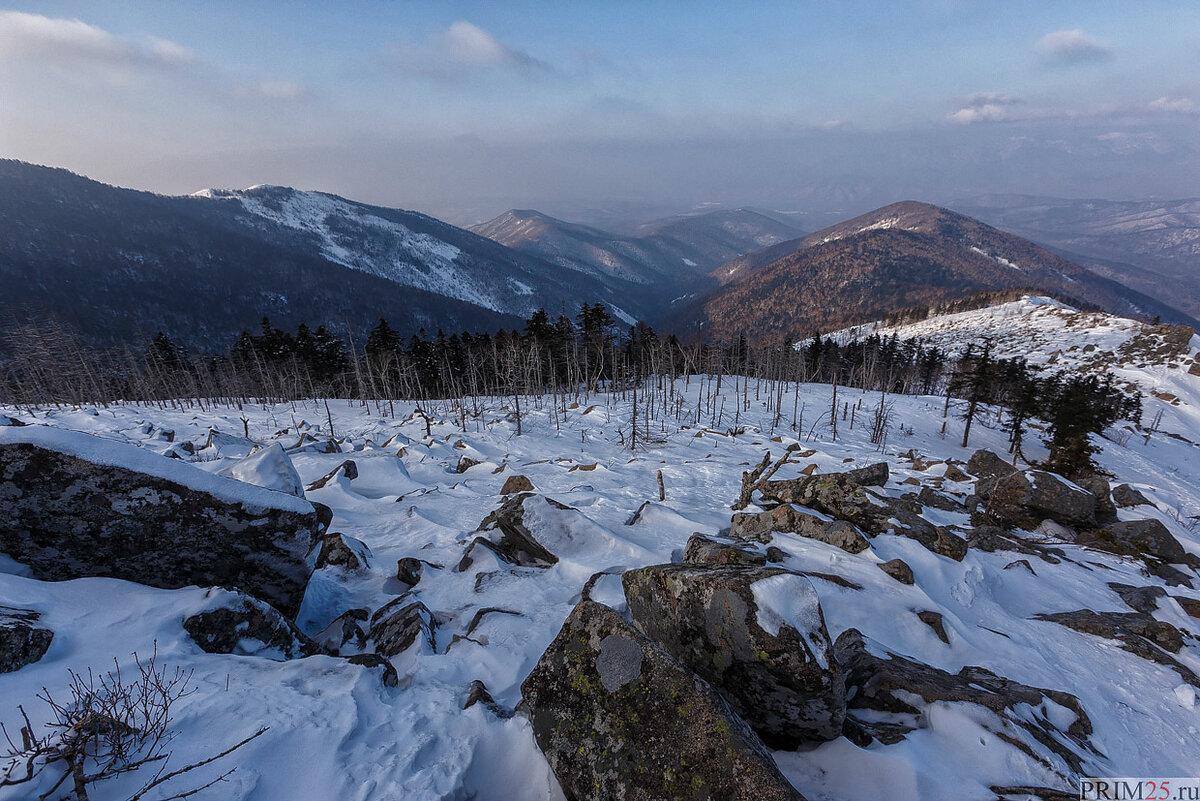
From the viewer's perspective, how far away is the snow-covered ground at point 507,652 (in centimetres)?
423

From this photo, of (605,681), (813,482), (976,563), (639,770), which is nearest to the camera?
(639,770)

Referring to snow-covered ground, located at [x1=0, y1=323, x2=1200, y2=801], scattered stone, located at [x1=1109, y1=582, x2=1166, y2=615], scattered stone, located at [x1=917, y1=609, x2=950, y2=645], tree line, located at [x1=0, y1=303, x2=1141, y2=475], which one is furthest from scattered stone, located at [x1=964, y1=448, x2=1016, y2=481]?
scattered stone, located at [x1=917, y1=609, x2=950, y2=645]

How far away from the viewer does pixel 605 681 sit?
169 inches

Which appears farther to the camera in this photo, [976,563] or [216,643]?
[976,563]

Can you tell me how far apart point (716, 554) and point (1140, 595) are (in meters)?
10.9

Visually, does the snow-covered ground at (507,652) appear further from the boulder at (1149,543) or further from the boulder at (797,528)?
the boulder at (1149,543)

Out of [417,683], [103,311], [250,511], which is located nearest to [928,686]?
[417,683]

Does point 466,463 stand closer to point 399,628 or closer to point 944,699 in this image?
point 399,628

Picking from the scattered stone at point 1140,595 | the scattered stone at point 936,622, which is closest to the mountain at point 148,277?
the scattered stone at point 936,622

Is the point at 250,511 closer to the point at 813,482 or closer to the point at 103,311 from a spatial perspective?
the point at 813,482

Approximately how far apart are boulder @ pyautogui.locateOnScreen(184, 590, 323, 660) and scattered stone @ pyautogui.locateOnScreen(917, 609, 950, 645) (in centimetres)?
1007

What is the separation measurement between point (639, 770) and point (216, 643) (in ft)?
17.4

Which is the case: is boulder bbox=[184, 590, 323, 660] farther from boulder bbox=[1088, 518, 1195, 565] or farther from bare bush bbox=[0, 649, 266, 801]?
boulder bbox=[1088, 518, 1195, 565]

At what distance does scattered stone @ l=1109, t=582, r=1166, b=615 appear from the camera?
33.5 ft
